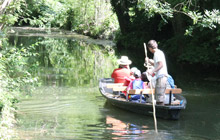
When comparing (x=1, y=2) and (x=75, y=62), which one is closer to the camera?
(x=1, y=2)

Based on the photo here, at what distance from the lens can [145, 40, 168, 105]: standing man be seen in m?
8.20

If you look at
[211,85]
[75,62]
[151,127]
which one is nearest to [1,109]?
[151,127]

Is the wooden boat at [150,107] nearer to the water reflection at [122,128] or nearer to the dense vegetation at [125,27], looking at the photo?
the water reflection at [122,128]

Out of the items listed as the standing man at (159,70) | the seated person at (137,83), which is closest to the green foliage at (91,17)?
the seated person at (137,83)

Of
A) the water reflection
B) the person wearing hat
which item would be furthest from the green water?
the person wearing hat

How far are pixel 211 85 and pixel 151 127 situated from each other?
6599 mm

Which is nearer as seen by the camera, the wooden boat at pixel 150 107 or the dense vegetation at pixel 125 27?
the dense vegetation at pixel 125 27

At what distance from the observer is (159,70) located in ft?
27.4

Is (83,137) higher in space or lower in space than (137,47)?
lower

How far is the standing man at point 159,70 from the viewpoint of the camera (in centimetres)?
820

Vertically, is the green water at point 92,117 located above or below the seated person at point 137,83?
below

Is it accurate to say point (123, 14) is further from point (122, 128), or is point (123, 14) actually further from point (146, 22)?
point (122, 128)

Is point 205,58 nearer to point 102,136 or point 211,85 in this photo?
point 211,85

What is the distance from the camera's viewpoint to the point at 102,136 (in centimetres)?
737
